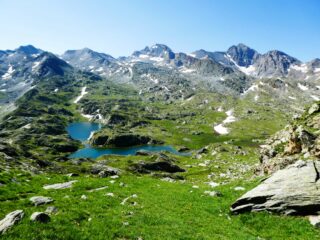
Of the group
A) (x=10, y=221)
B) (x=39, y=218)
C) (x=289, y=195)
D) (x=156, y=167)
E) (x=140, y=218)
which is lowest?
(x=156, y=167)

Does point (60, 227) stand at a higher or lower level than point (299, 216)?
higher

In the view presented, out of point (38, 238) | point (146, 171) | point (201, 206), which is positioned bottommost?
point (146, 171)

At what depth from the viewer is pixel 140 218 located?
877 inches

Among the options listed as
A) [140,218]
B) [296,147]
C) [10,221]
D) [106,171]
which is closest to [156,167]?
[106,171]

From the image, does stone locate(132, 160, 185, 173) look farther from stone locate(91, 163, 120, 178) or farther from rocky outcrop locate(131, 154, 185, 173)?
stone locate(91, 163, 120, 178)

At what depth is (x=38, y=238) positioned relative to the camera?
16.7 m

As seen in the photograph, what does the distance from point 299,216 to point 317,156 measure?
50.2 feet

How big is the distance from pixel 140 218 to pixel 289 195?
12680mm

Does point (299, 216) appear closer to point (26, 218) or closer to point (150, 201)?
point (150, 201)

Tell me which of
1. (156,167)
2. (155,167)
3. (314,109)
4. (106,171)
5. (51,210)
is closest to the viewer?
(51,210)

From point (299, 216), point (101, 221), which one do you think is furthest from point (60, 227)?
point (299, 216)

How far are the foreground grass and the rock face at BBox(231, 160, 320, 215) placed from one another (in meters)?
0.95

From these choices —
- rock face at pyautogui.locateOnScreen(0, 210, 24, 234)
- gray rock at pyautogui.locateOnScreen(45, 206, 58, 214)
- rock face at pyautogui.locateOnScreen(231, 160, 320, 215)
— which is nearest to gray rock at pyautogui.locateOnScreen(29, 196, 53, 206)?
gray rock at pyautogui.locateOnScreen(45, 206, 58, 214)

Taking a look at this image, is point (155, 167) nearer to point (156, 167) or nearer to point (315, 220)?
point (156, 167)
